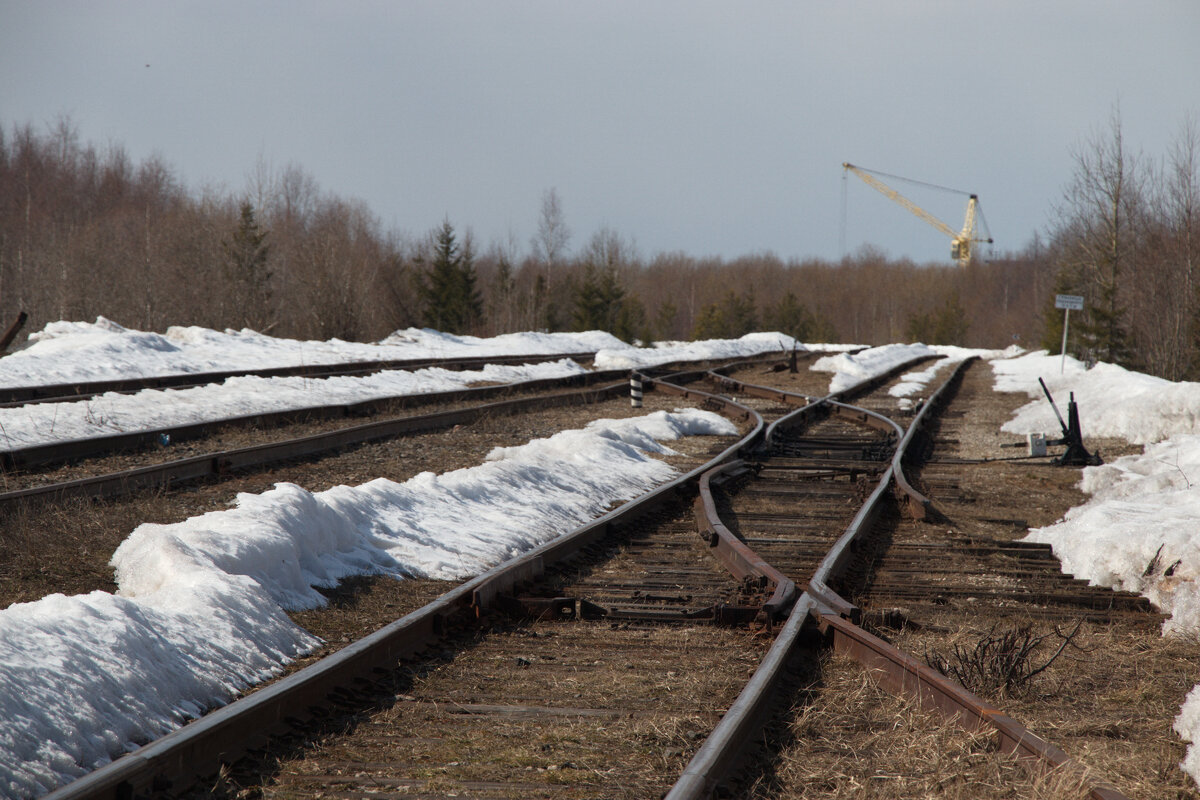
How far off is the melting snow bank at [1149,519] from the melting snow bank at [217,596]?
397 centimetres

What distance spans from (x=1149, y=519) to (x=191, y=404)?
493 inches

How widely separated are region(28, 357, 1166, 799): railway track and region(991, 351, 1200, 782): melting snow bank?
1.22 ft

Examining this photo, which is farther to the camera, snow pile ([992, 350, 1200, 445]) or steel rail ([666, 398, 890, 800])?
snow pile ([992, 350, 1200, 445])

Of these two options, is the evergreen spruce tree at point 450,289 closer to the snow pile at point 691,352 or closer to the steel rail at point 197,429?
the snow pile at point 691,352

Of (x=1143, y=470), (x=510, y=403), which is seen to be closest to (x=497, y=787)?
(x=1143, y=470)

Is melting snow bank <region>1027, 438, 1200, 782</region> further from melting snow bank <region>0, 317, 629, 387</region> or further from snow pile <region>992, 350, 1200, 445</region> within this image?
melting snow bank <region>0, 317, 629, 387</region>

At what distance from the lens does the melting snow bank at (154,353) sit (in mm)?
17891

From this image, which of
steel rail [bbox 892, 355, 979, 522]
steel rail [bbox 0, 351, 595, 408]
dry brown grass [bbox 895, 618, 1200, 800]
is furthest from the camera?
steel rail [bbox 0, 351, 595, 408]

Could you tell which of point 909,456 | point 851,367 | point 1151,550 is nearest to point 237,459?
point 1151,550

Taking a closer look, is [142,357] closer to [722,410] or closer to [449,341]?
[722,410]

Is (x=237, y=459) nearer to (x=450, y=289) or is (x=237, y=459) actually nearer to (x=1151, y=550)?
(x=1151, y=550)

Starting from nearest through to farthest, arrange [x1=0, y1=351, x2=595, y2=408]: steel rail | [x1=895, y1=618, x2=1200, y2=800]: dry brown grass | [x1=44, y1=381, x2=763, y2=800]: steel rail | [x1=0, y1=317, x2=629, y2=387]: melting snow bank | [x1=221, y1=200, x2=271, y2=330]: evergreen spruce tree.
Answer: [x1=44, y1=381, x2=763, y2=800]: steel rail → [x1=895, y1=618, x2=1200, y2=800]: dry brown grass → [x1=0, y1=351, x2=595, y2=408]: steel rail → [x1=0, y1=317, x2=629, y2=387]: melting snow bank → [x1=221, y1=200, x2=271, y2=330]: evergreen spruce tree

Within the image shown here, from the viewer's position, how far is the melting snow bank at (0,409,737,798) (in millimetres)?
3453

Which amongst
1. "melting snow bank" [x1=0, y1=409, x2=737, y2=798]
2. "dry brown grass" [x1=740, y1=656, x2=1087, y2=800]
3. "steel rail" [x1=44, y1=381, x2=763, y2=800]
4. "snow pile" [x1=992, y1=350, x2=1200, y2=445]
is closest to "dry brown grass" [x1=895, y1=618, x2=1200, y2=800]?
"dry brown grass" [x1=740, y1=656, x2=1087, y2=800]
